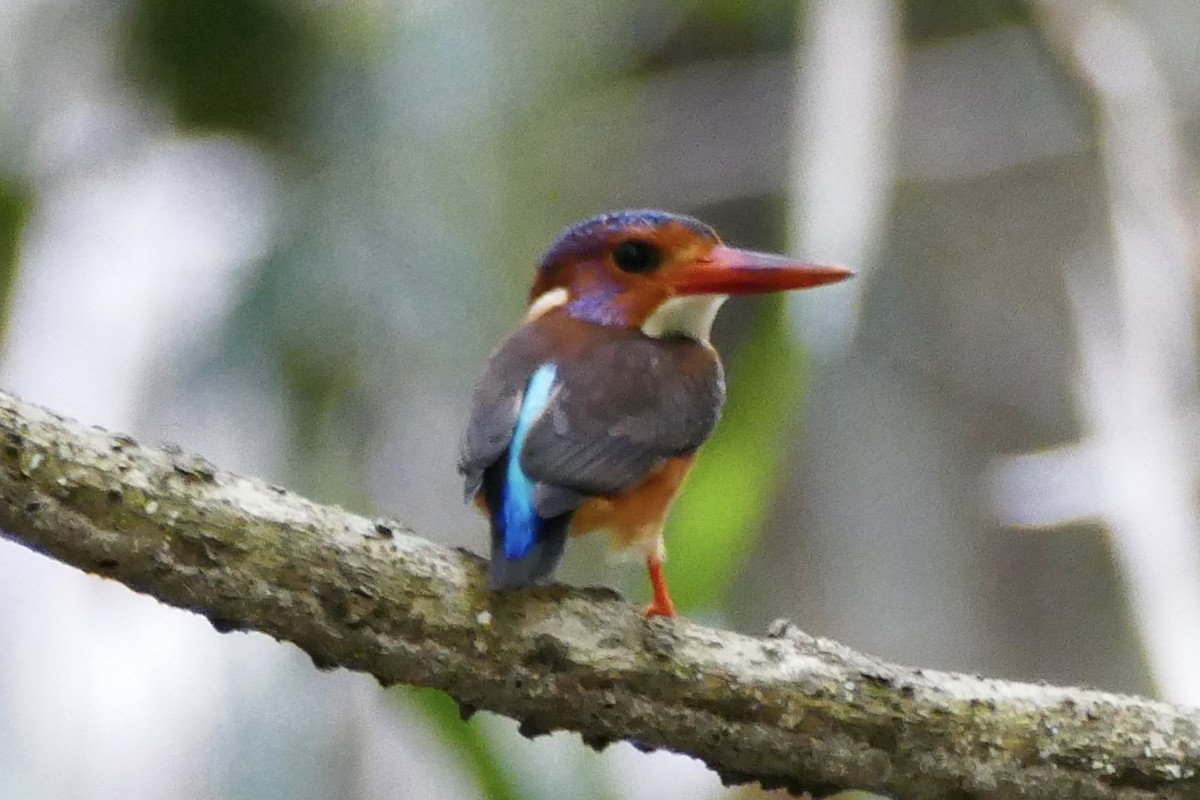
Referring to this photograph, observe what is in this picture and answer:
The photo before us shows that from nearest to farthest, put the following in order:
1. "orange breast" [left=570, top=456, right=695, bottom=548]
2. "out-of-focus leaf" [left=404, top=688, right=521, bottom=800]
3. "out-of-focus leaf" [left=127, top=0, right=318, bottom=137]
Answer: "orange breast" [left=570, top=456, right=695, bottom=548]
"out-of-focus leaf" [left=404, top=688, right=521, bottom=800]
"out-of-focus leaf" [left=127, top=0, right=318, bottom=137]

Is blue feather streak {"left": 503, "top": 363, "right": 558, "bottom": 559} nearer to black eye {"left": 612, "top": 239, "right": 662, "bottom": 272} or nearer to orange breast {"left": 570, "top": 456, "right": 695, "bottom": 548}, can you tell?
orange breast {"left": 570, "top": 456, "right": 695, "bottom": 548}

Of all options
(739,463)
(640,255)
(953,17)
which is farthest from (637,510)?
(953,17)

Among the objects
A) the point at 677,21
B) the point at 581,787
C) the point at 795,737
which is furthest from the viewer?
the point at 677,21

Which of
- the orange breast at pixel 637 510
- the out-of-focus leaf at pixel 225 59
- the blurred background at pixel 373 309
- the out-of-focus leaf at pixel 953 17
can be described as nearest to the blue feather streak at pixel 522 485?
the orange breast at pixel 637 510

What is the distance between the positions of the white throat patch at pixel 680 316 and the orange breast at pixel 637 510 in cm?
29

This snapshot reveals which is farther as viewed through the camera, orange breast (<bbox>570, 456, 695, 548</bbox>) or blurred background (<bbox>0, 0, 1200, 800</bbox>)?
blurred background (<bbox>0, 0, 1200, 800</bbox>)

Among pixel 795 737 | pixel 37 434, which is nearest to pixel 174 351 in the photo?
pixel 37 434

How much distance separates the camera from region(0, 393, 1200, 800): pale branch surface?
66.4 inches

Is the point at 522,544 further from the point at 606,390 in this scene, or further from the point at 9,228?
the point at 9,228

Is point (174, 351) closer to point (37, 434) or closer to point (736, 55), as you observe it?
point (37, 434)

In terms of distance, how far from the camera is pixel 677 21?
473 cm

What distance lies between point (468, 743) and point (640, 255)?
89cm

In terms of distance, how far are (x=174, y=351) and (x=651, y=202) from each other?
6.67ft

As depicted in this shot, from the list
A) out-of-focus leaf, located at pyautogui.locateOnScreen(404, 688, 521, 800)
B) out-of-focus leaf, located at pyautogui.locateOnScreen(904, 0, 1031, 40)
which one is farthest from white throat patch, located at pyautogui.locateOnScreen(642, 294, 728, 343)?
out-of-focus leaf, located at pyautogui.locateOnScreen(904, 0, 1031, 40)
